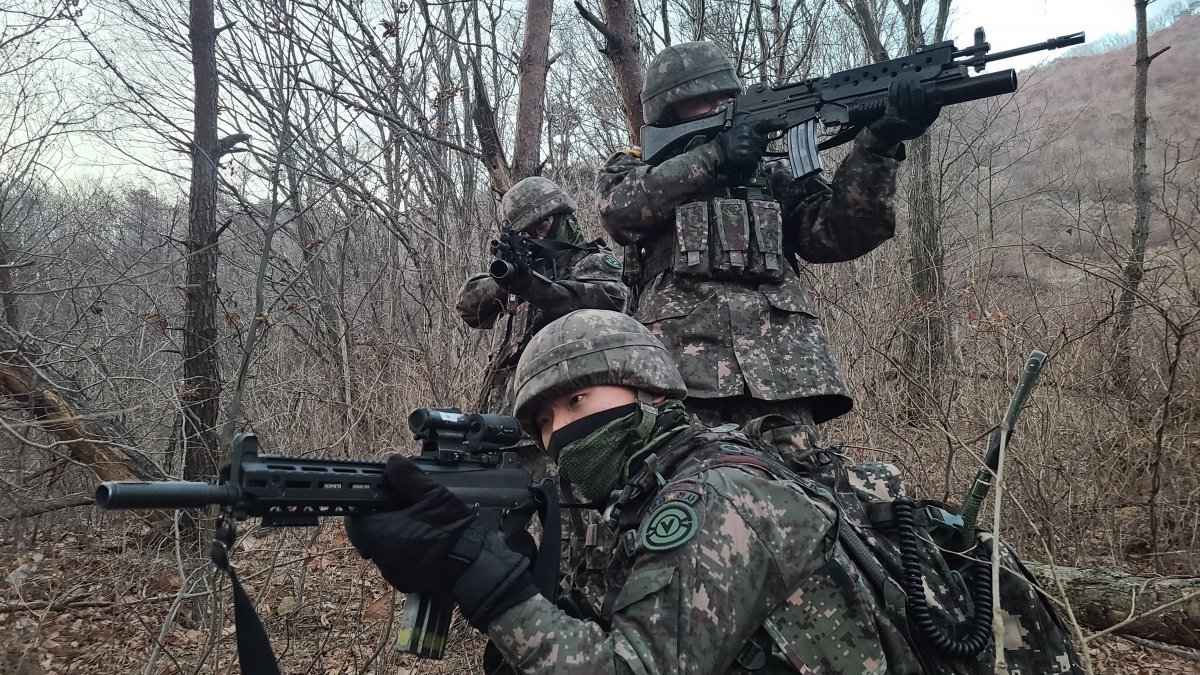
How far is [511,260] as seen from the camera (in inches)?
146

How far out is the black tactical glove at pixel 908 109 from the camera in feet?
10.4

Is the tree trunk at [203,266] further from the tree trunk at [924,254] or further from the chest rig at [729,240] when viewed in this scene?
the tree trunk at [924,254]

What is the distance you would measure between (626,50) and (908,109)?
2.58 m

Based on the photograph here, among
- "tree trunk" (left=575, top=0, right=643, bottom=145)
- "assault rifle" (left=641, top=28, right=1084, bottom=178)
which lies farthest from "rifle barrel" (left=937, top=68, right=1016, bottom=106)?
"tree trunk" (left=575, top=0, right=643, bottom=145)

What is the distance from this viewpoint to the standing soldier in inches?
125

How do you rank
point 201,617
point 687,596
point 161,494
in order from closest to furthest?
point 161,494 < point 687,596 < point 201,617

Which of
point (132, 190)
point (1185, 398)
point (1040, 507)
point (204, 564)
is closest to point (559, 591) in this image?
point (204, 564)

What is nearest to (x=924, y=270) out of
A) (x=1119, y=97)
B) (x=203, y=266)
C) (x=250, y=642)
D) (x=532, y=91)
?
(x=532, y=91)

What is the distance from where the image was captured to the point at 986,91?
320 cm

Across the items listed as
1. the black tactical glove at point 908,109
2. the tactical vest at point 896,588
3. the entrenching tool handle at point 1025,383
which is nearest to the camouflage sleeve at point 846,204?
the black tactical glove at point 908,109

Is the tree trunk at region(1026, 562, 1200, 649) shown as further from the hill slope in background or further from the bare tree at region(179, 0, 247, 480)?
the hill slope in background

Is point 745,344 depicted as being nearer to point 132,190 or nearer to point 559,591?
point 559,591

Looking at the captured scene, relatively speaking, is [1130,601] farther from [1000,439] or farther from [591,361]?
[591,361]

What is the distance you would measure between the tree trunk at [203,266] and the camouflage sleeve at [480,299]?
2102 millimetres
